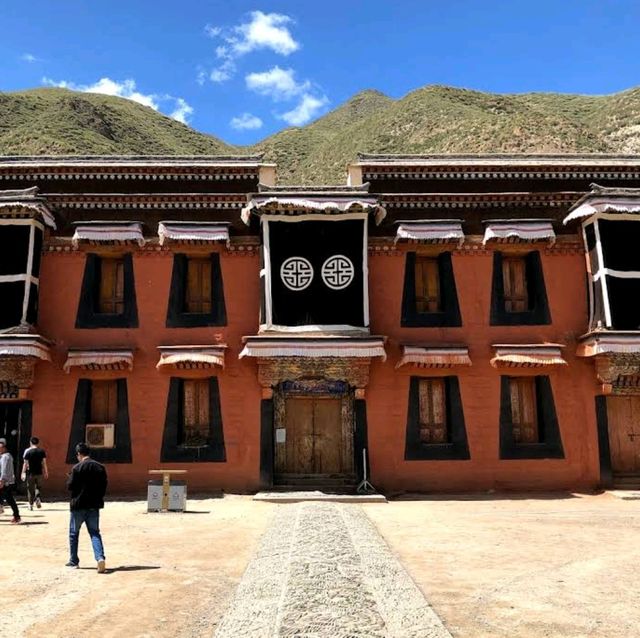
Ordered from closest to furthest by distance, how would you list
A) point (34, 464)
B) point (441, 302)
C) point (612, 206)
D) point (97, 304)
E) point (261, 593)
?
point (261, 593) < point (34, 464) < point (612, 206) < point (97, 304) < point (441, 302)

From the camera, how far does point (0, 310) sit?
1603 centimetres

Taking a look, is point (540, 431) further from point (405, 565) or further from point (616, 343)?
point (405, 565)

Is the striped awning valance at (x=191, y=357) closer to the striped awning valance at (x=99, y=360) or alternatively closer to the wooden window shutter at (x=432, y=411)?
the striped awning valance at (x=99, y=360)

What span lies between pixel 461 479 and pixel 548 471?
2341 mm

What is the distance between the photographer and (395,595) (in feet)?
18.5

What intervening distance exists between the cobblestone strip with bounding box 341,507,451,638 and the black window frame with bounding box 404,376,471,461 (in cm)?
781

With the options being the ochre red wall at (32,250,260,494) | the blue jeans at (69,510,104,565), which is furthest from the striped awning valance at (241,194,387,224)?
the blue jeans at (69,510,104,565)

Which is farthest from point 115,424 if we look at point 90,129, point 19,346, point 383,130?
point 383,130

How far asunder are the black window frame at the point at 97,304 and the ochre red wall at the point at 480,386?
21.6 ft

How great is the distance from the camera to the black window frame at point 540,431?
16125mm

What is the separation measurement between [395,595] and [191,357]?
11.1 m

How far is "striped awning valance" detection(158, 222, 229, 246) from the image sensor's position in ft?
53.9

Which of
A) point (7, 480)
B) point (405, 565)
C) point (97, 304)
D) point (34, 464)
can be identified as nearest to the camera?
point (405, 565)

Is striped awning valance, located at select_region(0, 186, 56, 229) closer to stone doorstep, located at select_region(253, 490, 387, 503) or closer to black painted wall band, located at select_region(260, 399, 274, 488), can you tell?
black painted wall band, located at select_region(260, 399, 274, 488)
